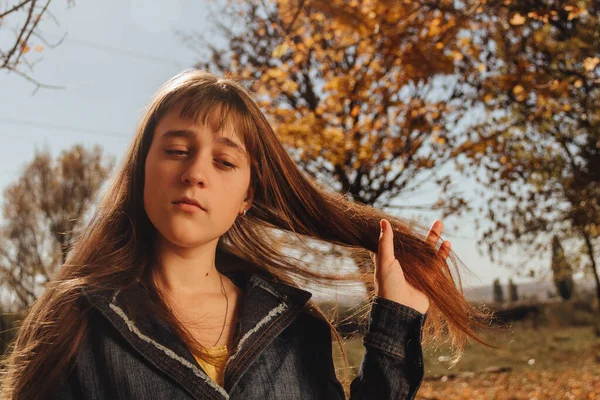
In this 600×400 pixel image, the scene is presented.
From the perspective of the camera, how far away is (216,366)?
199 centimetres

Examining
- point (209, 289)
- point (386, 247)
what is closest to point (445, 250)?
point (386, 247)

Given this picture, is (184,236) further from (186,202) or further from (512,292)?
(512,292)

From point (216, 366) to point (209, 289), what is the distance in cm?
28

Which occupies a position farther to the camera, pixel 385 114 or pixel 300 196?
pixel 385 114

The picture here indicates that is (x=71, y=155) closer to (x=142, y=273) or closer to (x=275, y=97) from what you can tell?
(x=275, y=97)

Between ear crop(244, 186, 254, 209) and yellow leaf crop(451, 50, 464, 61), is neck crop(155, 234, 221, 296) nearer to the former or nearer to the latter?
ear crop(244, 186, 254, 209)

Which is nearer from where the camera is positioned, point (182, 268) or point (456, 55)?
point (182, 268)

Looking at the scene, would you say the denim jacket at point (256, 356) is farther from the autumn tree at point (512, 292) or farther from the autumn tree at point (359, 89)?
the autumn tree at point (512, 292)

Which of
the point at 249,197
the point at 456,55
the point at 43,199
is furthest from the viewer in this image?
the point at 43,199

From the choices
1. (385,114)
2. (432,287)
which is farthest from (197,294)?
(385,114)

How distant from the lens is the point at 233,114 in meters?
2.13

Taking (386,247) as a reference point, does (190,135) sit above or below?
above

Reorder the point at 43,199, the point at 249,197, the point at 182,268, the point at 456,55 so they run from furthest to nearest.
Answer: the point at 43,199 < the point at 456,55 < the point at 249,197 < the point at 182,268

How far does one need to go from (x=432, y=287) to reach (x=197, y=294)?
81 centimetres
